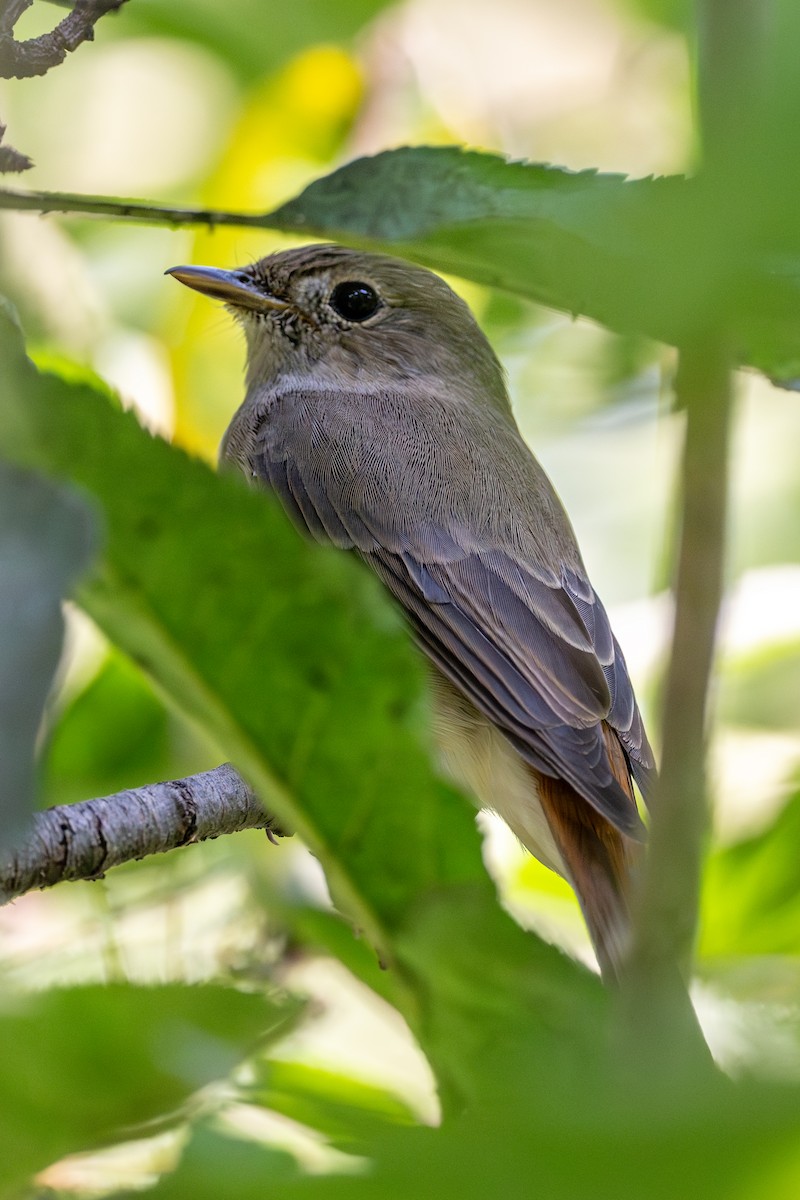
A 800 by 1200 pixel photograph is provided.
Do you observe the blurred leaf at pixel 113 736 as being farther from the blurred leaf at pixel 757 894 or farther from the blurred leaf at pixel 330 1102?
the blurred leaf at pixel 330 1102

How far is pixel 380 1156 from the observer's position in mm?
471

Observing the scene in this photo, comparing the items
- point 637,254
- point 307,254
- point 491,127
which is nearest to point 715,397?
point 637,254

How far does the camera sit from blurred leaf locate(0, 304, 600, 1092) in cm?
76

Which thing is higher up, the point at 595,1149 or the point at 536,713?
the point at 536,713

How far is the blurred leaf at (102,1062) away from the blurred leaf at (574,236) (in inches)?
21.0

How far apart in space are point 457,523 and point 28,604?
7.44 ft

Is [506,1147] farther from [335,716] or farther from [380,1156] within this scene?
[335,716]

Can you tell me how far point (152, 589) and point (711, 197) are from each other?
496mm

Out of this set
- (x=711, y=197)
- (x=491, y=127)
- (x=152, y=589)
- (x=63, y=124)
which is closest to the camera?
(x=711, y=197)

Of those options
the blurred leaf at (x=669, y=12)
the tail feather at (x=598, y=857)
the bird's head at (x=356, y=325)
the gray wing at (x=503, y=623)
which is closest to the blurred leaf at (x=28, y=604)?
the blurred leaf at (x=669, y=12)

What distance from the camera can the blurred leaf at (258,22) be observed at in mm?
1868

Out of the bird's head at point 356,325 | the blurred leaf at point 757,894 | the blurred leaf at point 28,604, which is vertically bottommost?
the blurred leaf at point 28,604

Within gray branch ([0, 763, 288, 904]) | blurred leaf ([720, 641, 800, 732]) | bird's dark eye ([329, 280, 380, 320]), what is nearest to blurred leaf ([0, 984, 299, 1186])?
gray branch ([0, 763, 288, 904])

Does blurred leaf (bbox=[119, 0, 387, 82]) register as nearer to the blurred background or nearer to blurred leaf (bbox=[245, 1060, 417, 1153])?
the blurred background
